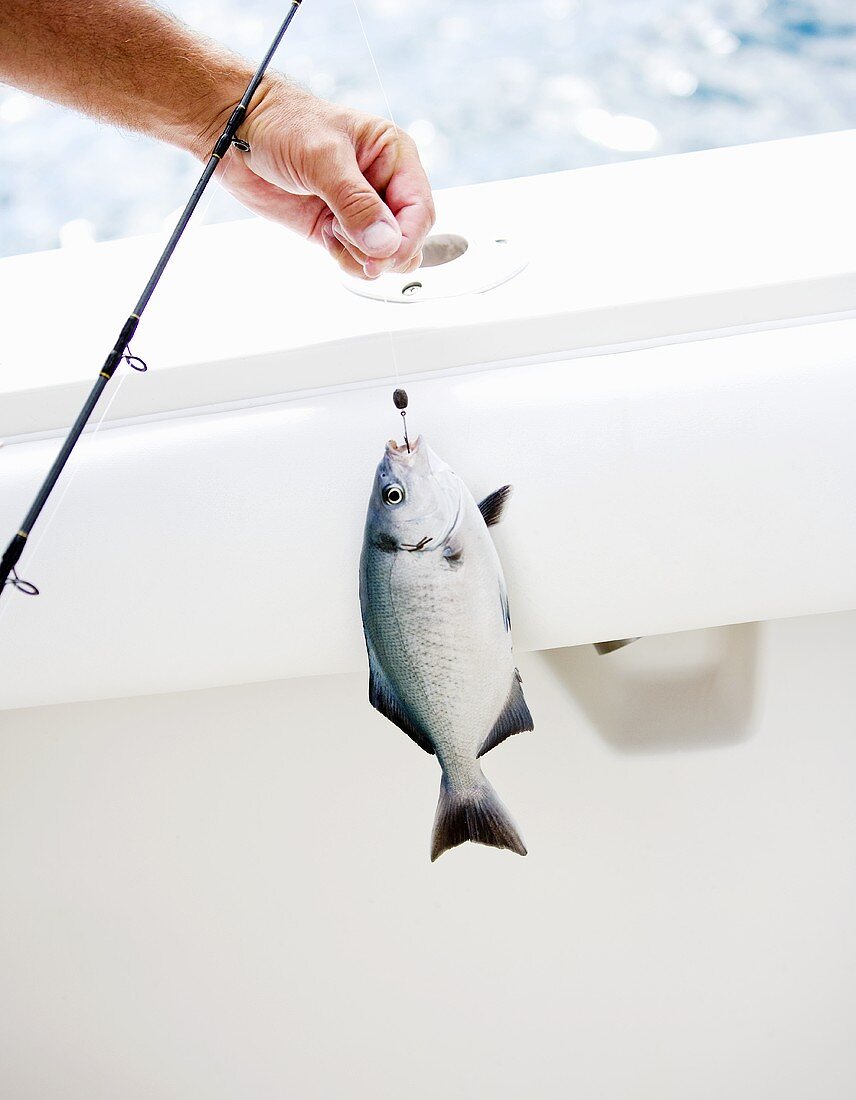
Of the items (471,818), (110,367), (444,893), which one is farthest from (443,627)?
(444,893)

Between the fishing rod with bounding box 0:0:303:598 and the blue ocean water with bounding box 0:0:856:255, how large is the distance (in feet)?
5.29

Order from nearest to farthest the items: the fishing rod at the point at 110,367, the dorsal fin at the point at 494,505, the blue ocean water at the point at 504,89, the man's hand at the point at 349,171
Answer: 1. the fishing rod at the point at 110,367
2. the dorsal fin at the point at 494,505
3. the man's hand at the point at 349,171
4. the blue ocean water at the point at 504,89

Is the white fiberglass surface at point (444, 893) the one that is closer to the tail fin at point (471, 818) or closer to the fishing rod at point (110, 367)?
the tail fin at point (471, 818)

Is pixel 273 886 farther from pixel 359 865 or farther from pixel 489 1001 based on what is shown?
pixel 489 1001

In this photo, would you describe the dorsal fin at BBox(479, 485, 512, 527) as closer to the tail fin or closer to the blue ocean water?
the tail fin

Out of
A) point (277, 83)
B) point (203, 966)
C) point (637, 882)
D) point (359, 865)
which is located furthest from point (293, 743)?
point (277, 83)

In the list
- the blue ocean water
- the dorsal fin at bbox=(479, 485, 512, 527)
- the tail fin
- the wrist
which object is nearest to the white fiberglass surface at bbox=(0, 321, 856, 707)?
the dorsal fin at bbox=(479, 485, 512, 527)

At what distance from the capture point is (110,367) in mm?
645

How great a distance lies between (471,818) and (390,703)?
0.39ft

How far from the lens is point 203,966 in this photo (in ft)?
3.23

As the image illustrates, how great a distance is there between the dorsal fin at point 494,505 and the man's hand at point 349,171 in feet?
0.87

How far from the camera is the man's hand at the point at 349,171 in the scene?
2.55 feet

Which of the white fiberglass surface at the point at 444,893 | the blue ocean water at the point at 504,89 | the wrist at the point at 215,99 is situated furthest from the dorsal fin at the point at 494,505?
the blue ocean water at the point at 504,89

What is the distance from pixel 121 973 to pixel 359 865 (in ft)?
1.06
